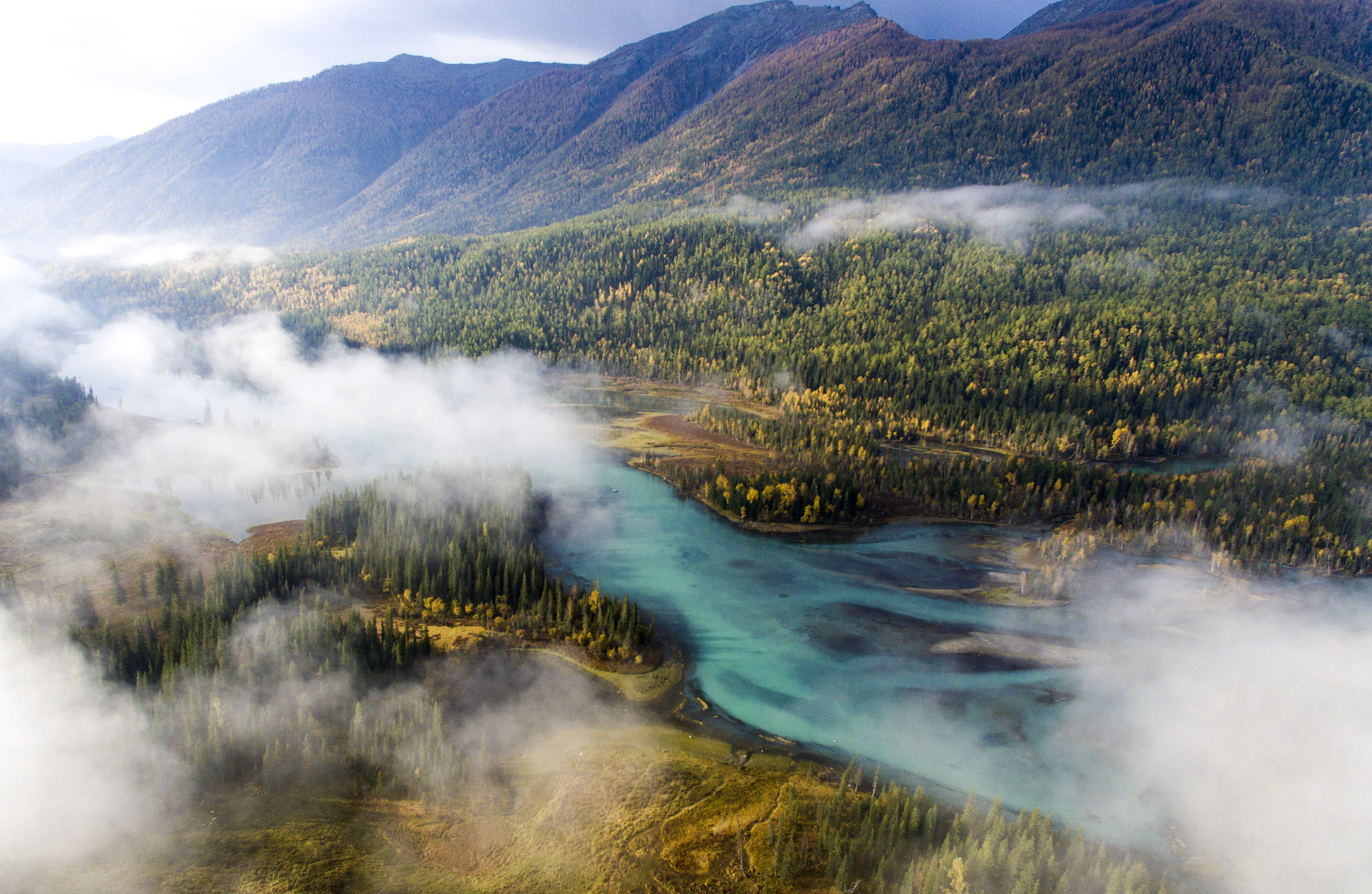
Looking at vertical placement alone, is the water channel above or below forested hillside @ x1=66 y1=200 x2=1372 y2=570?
below

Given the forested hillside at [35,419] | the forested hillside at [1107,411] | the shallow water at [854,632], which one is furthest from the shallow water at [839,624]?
the forested hillside at [35,419]

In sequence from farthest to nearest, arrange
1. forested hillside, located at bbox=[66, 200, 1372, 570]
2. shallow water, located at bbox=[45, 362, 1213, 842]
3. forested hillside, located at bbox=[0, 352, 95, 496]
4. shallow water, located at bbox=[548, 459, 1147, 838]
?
forested hillside, located at bbox=[0, 352, 95, 496]
forested hillside, located at bbox=[66, 200, 1372, 570]
shallow water, located at bbox=[548, 459, 1147, 838]
shallow water, located at bbox=[45, 362, 1213, 842]

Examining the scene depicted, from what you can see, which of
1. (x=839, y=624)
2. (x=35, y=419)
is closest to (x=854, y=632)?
(x=839, y=624)

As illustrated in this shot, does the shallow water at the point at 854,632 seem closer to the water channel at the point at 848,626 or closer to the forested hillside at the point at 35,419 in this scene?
the water channel at the point at 848,626

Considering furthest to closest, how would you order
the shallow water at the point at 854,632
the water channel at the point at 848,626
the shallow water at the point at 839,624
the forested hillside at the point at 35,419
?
the forested hillside at the point at 35,419
the shallow water at the point at 854,632
the shallow water at the point at 839,624
the water channel at the point at 848,626

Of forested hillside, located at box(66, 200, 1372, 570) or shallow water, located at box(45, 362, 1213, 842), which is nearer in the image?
shallow water, located at box(45, 362, 1213, 842)

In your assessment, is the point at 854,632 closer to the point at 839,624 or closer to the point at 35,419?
the point at 839,624

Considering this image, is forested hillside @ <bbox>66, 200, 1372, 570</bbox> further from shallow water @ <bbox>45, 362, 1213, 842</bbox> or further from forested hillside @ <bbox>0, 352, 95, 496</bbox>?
forested hillside @ <bbox>0, 352, 95, 496</bbox>

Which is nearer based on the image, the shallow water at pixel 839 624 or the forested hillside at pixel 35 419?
the shallow water at pixel 839 624

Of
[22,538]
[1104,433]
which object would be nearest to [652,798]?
[22,538]

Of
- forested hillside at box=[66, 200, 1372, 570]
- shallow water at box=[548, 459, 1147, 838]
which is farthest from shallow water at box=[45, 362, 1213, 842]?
forested hillside at box=[66, 200, 1372, 570]

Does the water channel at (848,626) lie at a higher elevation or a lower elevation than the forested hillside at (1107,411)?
lower

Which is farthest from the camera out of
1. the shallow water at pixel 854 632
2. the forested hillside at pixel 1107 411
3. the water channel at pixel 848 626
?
the forested hillside at pixel 1107 411
